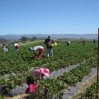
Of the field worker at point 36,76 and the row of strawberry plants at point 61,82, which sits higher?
the field worker at point 36,76

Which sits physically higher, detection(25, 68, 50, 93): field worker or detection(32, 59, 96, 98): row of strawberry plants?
detection(25, 68, 50, 93): field worker

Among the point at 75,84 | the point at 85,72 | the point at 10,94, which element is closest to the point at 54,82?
the point at 75,84

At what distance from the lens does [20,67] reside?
15508 millimetres

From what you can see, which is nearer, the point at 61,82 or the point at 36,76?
the point at 36,76

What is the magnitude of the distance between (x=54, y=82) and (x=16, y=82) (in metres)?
1.45

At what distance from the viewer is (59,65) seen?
1703cm

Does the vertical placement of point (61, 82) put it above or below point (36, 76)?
below

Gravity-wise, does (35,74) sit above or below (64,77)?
above

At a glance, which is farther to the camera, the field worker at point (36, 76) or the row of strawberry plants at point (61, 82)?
the row of strawberry plants at point (61, 82)

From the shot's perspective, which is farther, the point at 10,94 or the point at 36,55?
the point at 36,55

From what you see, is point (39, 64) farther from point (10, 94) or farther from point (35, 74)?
point (35, 74)

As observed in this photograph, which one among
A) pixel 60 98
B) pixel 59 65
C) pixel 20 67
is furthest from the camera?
pixel 59 65

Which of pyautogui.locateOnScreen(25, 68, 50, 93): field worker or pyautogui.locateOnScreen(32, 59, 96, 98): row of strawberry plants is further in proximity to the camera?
pyautogui.locateOnScreen(32, 59, 96, 98): row of strawberry plants

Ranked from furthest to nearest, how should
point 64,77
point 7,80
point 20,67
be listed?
point 20,67 → point 64,77 → point 7,80
